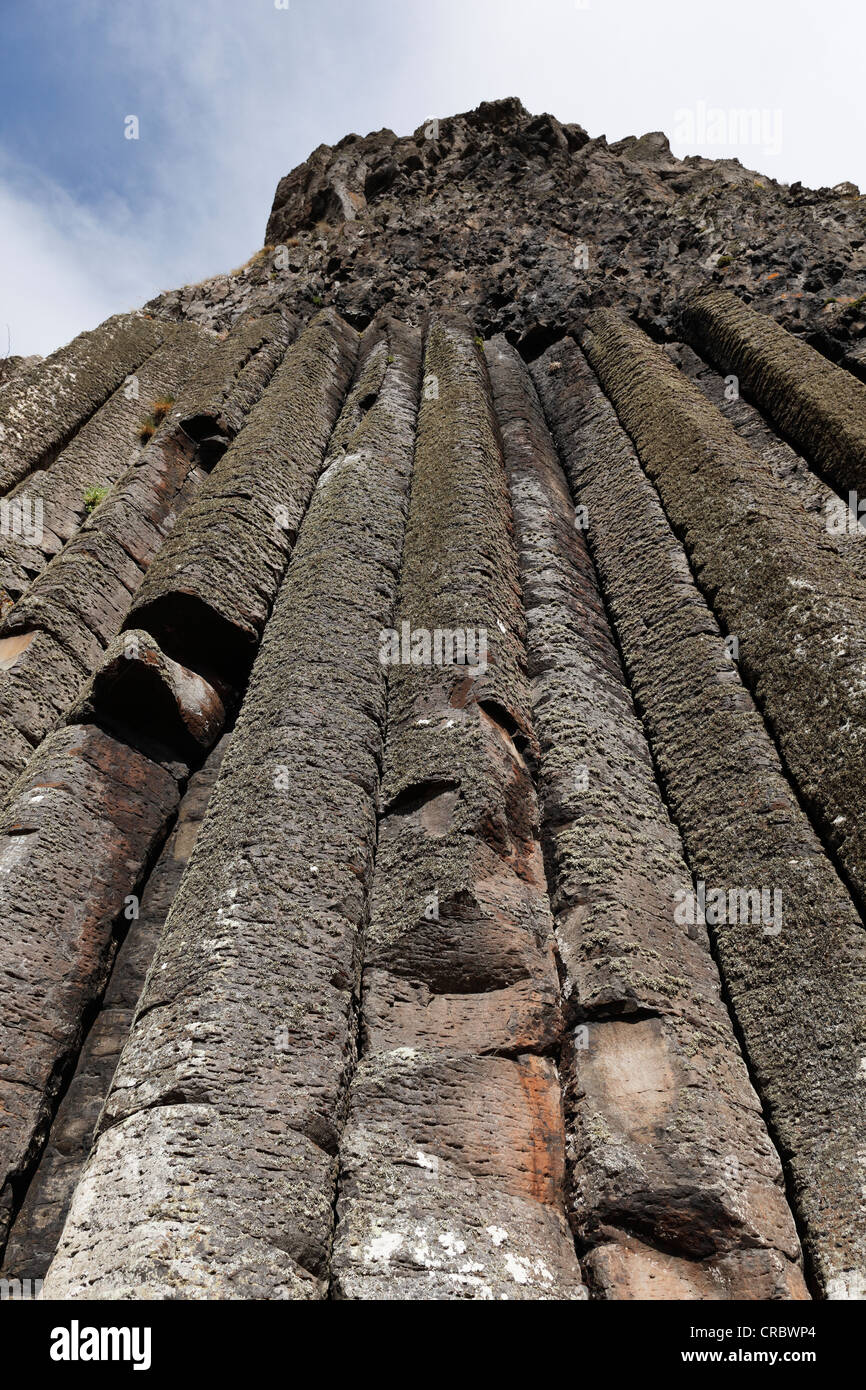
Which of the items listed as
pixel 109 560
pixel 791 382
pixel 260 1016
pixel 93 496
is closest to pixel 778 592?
pixel 791 382

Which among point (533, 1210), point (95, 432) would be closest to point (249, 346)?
point (95, 432)

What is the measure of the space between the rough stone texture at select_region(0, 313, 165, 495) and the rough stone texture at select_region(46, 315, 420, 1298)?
3945mm

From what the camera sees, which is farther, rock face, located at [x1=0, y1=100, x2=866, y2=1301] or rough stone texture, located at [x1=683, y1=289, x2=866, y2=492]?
rough stone texture, located at [x1=683, y1=289, x2=866, y2=492]

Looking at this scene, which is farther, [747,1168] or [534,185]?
[534,185]

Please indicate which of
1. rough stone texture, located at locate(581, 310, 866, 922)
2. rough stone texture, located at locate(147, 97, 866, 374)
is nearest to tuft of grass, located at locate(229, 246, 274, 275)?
rough stone texture, located at locate(147, 97, 866, 374)

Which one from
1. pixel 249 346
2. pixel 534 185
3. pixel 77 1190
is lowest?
pixel 77 1190

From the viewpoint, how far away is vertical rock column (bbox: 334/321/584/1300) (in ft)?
8.80

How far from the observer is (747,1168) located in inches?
112

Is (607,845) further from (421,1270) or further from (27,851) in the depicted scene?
(27,851)

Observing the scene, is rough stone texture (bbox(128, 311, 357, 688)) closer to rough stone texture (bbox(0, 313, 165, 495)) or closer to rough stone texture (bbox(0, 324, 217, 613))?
rough stone texture (bbox(0, 324, 217, 613))

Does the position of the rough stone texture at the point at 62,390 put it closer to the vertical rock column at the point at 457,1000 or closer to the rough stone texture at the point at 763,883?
the vertical rock column at the point at 457,1000

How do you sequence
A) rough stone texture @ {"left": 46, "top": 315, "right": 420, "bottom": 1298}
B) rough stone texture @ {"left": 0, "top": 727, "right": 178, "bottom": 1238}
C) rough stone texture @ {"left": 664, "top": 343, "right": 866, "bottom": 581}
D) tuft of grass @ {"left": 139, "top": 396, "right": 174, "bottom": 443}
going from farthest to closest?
tuft of grass @ {"left": 139, "top": 396, "right": 174, "bottom": 443} < rough stone texture @ {"left": 664, "top": 343, "right": 866, "bottom": 581} < rough stone texture @ {"left": 0, "top": 727, "right": 178, "bottom": 1238} < rough stone texture @ {"left": 46, "top": 315, "right": 420, "bottom": 1298}

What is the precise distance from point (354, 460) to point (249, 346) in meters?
3.08

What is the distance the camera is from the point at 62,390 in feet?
27.6
